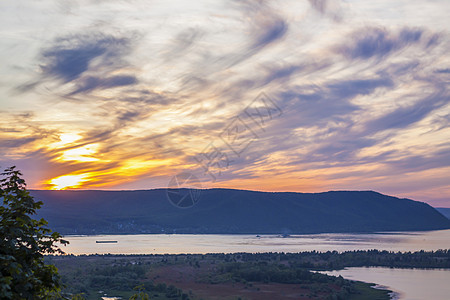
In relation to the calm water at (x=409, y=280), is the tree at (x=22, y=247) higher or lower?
higher

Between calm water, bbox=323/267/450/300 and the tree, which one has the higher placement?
the tree

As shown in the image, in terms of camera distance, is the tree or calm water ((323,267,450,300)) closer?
the tree

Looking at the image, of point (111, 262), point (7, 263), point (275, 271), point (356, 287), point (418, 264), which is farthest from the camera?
point (418, 264)

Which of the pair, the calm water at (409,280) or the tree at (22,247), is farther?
the calm water at (409,280)

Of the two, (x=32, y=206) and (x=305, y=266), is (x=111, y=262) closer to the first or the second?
(x=305, y=266)

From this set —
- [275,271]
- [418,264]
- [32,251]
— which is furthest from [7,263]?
[418,264]

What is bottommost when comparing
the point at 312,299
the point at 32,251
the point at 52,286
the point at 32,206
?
the point at 312,299
